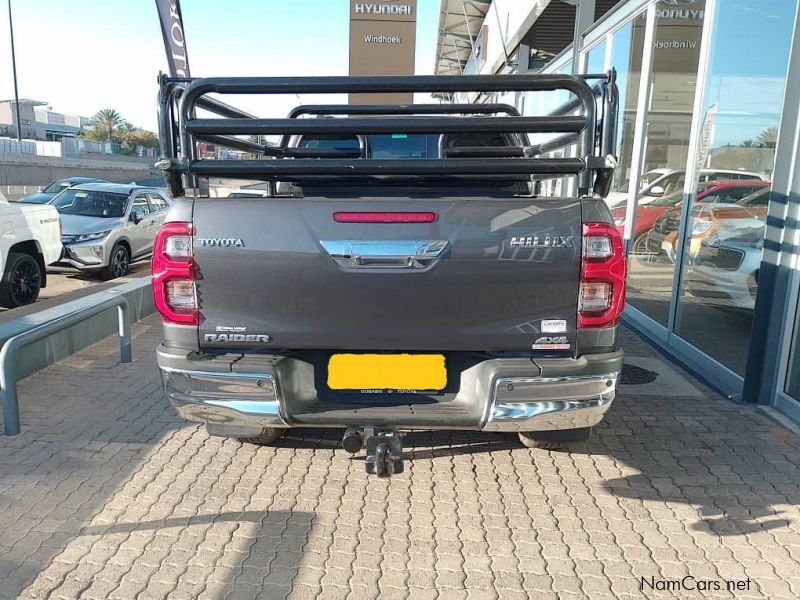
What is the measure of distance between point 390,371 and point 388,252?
22.1 inches

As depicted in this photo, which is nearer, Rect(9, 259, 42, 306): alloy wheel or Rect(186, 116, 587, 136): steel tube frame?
Rect(186, 116, 587, 136): steel tube frame

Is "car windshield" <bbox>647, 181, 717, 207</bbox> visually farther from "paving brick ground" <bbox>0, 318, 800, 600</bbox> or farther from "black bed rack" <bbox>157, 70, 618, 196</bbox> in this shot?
"black bed rack" <bbox>157, 70, 618, 196</bbox>

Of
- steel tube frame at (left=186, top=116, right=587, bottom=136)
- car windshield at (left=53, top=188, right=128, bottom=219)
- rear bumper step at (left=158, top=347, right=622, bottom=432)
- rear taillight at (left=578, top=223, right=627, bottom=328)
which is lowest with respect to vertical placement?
rear bumper step at (left=158, top=347, right=622, bottom=432)

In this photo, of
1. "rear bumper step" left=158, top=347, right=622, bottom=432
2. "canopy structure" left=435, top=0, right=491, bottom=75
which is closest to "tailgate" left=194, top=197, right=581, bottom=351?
"rear bumper step" left=158, top=347, right=622, bottom=432

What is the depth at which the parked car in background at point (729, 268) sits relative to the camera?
5.01m

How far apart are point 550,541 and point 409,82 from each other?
2.28 meters

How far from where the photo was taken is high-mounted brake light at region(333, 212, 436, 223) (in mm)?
2723

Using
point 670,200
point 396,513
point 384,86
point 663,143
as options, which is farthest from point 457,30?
point 396,513

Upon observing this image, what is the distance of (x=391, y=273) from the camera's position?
2.73 metres

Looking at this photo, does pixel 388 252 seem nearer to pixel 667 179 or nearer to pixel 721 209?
pixel 721 209

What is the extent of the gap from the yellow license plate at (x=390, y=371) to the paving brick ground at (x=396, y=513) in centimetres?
75

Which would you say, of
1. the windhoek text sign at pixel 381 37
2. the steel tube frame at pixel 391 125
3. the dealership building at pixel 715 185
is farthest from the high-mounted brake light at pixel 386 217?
the windhoek text sign at pixel 381 37

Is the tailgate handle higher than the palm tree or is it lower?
lower

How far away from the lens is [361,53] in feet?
42.3
